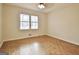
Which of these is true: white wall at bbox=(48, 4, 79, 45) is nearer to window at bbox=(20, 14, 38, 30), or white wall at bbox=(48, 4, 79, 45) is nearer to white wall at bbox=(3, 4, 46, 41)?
white wall at bbox=(3, 4, 46, 41)

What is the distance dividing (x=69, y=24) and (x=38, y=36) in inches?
41.1

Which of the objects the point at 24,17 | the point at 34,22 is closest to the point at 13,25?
the point at 24,17

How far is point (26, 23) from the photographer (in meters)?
1.49

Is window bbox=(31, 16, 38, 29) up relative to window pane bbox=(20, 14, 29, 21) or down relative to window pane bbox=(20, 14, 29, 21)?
down

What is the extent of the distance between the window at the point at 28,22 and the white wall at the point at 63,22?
30 centimetres

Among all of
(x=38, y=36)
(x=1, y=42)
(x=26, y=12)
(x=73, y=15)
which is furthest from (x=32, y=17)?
(x=73, y=15)

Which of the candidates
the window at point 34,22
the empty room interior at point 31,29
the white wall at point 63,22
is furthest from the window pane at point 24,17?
the white wall at point 63,22

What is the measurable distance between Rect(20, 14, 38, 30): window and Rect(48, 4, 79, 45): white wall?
302 mm

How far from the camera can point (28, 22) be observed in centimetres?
146

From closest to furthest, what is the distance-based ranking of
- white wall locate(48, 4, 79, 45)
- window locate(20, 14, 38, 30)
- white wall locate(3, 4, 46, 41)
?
window locate(20, 14, 38, 30), white wall locate(3, 4, 46, 41), white wall locate(48, 4, 79, 45)

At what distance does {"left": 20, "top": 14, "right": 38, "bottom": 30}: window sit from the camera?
4.84 feet

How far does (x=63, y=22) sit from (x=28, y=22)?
95 cm

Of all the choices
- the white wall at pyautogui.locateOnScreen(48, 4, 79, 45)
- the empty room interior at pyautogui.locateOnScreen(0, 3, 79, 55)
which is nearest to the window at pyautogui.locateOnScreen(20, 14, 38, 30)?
the empty room interior at pyautogui.locateOnScreen(0, 3, 79, 55)

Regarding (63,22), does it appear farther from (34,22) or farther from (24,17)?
(24,17)
